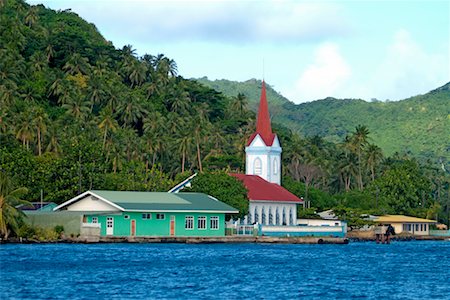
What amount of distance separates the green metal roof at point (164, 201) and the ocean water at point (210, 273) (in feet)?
18.4

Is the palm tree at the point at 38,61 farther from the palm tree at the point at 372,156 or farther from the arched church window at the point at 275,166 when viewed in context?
the palm tree at the point at 372,156

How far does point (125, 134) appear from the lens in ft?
453

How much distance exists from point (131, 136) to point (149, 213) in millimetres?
47202

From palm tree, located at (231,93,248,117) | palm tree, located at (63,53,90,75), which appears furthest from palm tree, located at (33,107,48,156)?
palm tree, located at (231,93,248,117)

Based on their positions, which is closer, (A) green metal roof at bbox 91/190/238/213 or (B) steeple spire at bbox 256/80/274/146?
(A) green metal roof at bbox 91/190/238/213

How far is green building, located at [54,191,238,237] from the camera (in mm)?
89875

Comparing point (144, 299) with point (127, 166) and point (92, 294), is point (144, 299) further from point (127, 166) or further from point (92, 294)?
point (127, 166)

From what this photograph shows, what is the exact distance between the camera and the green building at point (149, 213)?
89.9 metres

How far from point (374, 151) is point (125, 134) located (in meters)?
38.9

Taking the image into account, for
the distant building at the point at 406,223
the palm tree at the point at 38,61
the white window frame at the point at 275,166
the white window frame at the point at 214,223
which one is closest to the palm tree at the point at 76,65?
the palm tree at the point at 38,61

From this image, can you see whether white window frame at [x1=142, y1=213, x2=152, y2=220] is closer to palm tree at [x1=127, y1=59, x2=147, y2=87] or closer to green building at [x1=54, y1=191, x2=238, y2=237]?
green building at [x1=54, y1=191, x2=238, y2=237]

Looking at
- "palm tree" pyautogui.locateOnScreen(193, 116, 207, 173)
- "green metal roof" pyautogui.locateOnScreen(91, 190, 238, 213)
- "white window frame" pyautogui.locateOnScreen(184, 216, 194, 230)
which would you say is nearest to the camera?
"green metal roof" pyautogui.locateOnScreen(91, 190, 238, 213)

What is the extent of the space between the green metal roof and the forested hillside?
5851 millimetres

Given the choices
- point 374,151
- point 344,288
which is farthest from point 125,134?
point 344,288
